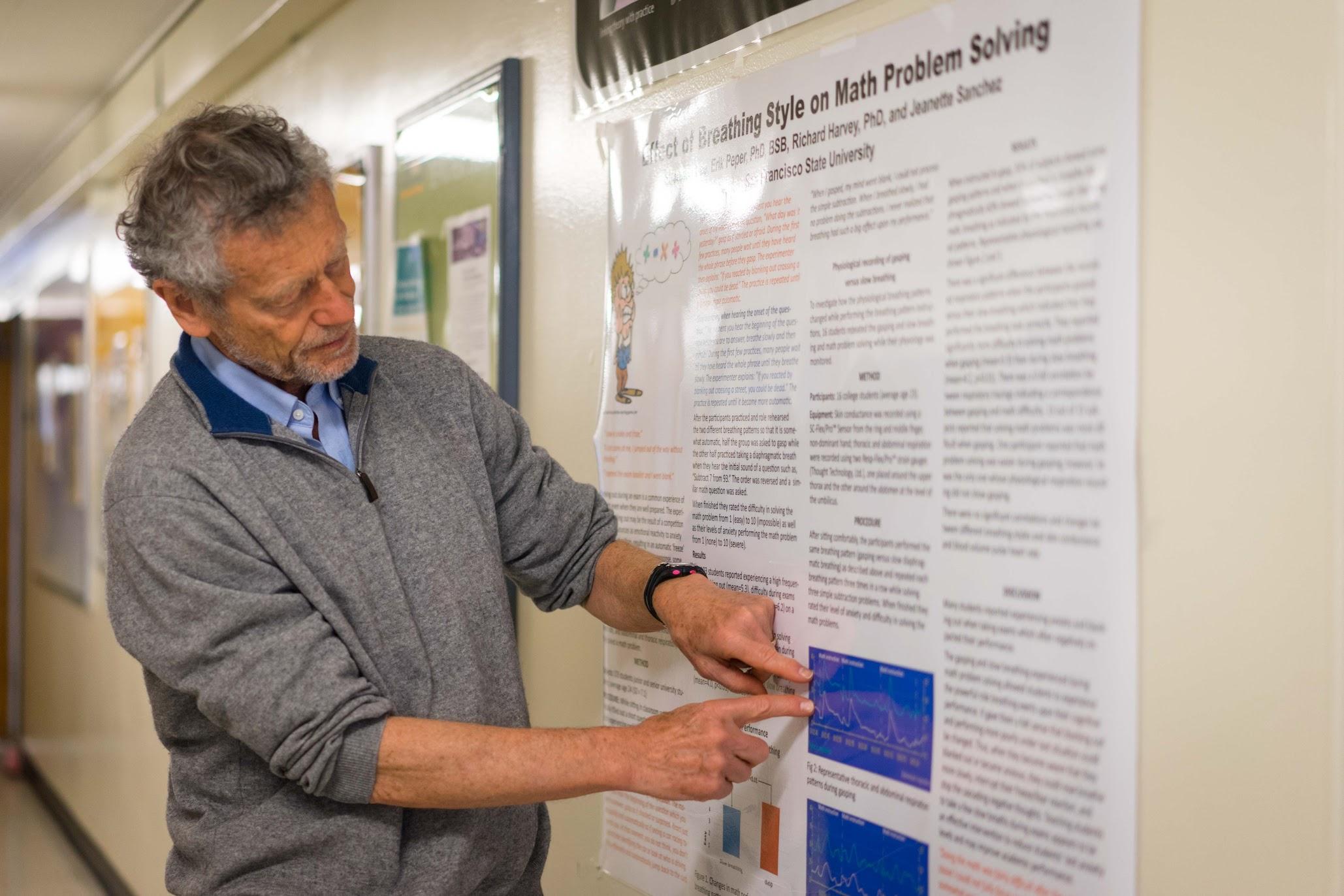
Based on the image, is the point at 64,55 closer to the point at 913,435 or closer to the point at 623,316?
the point at 623,316

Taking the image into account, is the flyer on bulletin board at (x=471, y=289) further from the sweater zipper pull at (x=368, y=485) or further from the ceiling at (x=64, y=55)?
the ceiling at (x=64, y=55)

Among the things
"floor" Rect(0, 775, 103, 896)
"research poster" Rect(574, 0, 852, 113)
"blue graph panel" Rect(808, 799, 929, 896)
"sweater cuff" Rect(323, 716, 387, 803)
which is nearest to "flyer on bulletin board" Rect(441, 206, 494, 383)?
"research poster" Rect(574, 0, 852, 113)

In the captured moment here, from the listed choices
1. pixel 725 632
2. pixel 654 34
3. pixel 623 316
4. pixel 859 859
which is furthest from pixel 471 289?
pixel 859 859

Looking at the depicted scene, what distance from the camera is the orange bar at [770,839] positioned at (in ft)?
4.20

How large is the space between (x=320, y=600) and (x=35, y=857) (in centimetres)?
453

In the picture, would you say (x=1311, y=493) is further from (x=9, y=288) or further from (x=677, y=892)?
(x=9, y=288)

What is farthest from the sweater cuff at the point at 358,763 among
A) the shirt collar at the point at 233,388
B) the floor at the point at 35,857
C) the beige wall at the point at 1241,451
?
the floor at the point at 35,857

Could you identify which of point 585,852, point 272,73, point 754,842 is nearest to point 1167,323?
point 754,842

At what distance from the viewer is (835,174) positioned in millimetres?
1177

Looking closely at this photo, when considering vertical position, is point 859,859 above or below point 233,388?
below

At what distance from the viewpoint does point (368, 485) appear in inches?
51.7

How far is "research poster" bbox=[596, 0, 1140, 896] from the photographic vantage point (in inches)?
35.9

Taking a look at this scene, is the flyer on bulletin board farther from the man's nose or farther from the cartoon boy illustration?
the man's nose

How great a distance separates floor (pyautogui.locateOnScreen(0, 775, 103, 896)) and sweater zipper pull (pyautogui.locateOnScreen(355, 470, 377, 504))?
3870 millimetres
